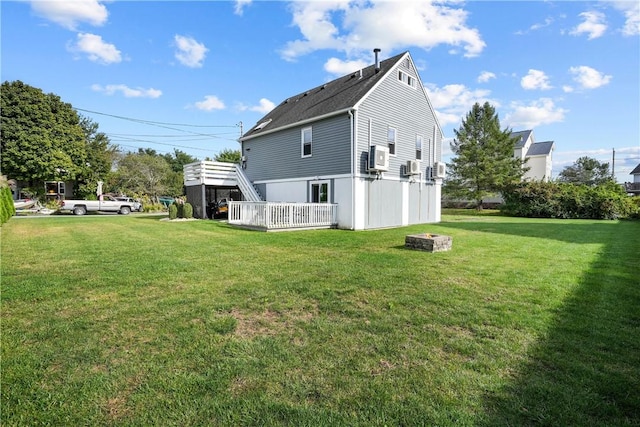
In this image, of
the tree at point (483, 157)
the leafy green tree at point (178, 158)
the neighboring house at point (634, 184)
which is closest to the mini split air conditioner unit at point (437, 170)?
the tree at point (483, 157)

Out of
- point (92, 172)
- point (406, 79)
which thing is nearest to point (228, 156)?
point (92, 172)

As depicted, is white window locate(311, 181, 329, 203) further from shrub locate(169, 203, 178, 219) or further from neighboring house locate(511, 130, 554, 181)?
neighboring house locate(511, 130, 554, 181)

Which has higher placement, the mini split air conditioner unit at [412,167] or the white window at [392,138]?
the white window at [392,138]

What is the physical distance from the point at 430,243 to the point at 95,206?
26072 millimetres

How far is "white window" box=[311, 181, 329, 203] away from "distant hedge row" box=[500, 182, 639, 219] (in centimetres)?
1979

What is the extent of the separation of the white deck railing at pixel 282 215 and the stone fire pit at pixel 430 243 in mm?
5623

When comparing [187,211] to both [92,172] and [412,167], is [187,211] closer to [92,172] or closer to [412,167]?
[412,167]

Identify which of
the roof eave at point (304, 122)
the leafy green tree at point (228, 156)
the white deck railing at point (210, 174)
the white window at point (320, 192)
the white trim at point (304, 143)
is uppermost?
the leafy green tree at point (228, 156)

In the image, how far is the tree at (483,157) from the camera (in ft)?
99.2

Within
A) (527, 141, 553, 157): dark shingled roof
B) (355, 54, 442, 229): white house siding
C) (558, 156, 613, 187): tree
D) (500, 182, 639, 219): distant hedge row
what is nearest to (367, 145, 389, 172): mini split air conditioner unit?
(355, 54, 442, 229): white house siding

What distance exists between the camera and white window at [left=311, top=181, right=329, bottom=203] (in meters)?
14.5

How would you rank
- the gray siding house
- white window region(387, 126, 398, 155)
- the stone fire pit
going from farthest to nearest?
white window region(387, 126, 398, 155) → the gray siding house → the stone fire pit

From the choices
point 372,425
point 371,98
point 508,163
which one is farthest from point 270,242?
point 508,163

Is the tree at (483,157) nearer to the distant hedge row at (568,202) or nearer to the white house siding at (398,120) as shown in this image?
the distant hedge row at (568,202)
